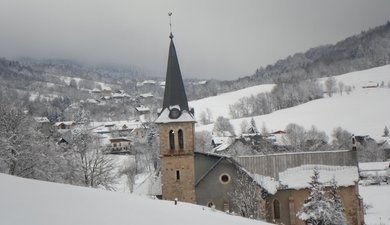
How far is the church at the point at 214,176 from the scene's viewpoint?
36.2 m

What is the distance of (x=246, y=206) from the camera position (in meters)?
33.5

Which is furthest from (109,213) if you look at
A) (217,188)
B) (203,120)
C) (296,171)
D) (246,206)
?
(203,120)

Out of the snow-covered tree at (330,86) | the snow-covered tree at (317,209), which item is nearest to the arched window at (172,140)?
the snow-covered tree at (317,209)

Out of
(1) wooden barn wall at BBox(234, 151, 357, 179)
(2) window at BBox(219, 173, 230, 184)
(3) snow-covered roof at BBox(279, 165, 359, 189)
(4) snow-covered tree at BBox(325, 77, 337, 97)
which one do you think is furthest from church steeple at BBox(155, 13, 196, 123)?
(4) snow-covered tree at BBox(325, 77, 337, 97)

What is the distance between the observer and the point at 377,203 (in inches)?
2195

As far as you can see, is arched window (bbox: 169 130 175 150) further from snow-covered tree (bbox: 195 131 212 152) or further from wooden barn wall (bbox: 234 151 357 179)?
snow-covered tree (bbox: 195 131 212 152)

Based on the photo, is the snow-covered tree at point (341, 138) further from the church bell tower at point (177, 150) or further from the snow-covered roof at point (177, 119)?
the snow-covered roof at point (177, 119)

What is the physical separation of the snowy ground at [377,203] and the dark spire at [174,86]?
1917 centimetres

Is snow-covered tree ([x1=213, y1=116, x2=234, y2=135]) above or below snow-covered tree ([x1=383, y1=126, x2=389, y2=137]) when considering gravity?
above

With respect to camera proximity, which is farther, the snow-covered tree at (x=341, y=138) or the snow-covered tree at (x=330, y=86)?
the snow-covered tree at (x=330, y=86)

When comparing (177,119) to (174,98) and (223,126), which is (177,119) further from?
(223,126)

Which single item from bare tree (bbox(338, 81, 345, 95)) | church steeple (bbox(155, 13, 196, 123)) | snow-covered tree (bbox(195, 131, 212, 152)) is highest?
bare tree (bbox(338, 81, 345, 95))

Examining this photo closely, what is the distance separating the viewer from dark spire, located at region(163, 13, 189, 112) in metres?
36.8

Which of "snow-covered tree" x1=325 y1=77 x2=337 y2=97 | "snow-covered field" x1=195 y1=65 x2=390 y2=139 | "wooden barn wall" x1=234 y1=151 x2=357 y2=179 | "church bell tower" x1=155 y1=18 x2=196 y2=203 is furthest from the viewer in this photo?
"snow-covered tree" x1=325 y1=77 x2=337 y2=97
